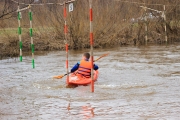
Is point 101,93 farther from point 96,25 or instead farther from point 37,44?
point 37,44

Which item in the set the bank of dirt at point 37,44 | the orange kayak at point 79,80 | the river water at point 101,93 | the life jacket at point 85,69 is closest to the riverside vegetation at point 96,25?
the bank of dirt at point 37,44

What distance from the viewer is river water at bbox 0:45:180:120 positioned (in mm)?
Result: 7992


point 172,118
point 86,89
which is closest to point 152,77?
point 86,89

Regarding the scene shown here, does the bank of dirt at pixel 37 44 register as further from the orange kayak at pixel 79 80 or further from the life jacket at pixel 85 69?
the orange kayak at pixel 79 80

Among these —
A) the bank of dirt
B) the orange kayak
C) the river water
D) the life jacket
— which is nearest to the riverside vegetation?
the bank of dirt

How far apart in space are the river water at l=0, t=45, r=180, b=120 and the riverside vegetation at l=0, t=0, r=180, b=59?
6.40 metres

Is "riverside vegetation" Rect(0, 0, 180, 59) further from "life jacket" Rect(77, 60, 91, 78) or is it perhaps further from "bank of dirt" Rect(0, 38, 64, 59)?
"life jacket" Rect(77, 60, 91, 78)

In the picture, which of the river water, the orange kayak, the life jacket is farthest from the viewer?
the life jacket

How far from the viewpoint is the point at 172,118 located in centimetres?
742

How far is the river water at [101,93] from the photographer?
315 inches

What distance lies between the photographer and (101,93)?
33.7 ft

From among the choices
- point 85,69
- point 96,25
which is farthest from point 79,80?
point 96,25

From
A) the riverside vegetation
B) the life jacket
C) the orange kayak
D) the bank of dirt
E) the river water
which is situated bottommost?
the river water

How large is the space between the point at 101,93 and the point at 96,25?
13.9 metres
